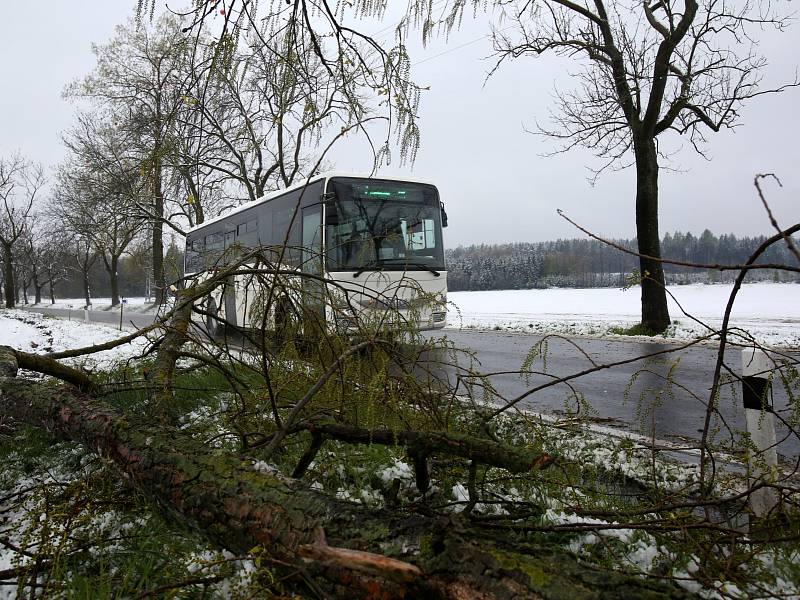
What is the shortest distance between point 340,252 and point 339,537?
547 cm

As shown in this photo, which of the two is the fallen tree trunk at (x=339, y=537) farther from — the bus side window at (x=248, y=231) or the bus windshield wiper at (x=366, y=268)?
the bus side window at (x=248, y=231)

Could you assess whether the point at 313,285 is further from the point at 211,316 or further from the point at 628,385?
the point at 628,385

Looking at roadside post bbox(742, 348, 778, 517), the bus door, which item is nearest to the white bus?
the bus door

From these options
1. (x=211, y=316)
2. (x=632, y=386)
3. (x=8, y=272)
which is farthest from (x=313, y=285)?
(x=8, y=272)

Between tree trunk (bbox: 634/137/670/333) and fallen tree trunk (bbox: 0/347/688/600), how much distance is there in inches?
458

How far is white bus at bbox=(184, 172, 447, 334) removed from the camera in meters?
3.21

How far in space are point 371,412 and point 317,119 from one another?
5.61ft

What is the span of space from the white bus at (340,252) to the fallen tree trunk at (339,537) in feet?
3.49

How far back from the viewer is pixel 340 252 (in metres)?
6.63

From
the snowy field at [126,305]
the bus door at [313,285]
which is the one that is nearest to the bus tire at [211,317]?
the bus door at [313,285]

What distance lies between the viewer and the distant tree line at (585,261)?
7.28 ft

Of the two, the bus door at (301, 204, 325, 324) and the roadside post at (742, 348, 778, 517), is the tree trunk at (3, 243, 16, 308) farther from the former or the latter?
the roadside post at (742, 348, 778, 517)

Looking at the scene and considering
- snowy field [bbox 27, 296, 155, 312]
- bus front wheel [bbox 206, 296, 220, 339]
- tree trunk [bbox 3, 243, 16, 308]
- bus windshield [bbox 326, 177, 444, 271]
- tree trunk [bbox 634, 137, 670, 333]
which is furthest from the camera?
snowy field [bbox 27, 296, 155, 312]

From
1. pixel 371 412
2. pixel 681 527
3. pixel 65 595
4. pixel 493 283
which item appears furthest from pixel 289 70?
pixel 493 283
